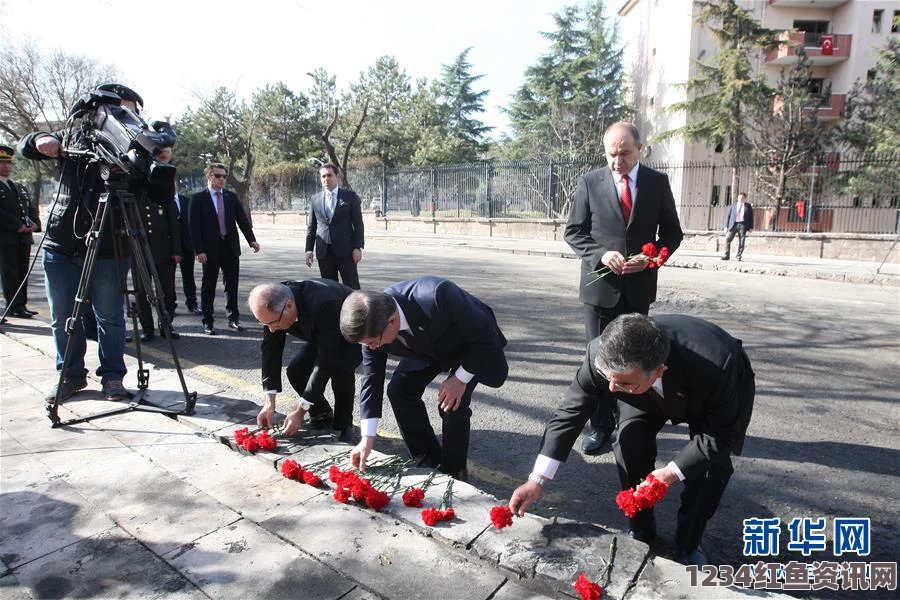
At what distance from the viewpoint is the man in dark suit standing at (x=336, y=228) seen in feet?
20.3

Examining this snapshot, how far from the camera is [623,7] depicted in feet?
121

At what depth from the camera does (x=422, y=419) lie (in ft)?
10.2

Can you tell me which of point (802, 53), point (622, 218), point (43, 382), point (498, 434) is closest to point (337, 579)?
point (498, 434)

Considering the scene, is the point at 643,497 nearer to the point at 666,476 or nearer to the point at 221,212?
the point at 666,476

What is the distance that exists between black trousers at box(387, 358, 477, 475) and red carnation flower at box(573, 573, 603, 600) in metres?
1.12

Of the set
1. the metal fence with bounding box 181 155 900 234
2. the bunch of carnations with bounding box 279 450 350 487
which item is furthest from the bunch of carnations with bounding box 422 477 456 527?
the metal fence with bounding box 181 155 900 234

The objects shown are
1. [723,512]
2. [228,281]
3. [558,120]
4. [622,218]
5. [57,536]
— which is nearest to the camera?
[57,536]

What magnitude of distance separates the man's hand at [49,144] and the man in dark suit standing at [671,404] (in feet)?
11.5

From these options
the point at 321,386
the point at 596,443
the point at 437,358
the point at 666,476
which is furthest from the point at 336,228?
the point at 666,476

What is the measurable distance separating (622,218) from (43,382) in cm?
436

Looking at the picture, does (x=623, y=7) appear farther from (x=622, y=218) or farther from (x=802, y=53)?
(x=622, y=218)

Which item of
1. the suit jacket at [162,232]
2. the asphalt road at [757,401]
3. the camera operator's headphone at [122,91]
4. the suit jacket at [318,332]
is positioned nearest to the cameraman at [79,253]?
the camera operator's headphone at [122,91]

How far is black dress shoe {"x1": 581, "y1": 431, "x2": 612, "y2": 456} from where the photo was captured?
3420 millimetres

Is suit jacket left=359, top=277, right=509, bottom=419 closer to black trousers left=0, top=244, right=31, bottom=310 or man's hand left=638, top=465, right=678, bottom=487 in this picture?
man's hand left=638, top=465, right=678, bottom=487
